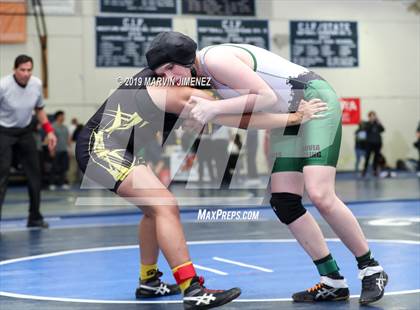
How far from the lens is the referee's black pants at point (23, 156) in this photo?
8.23 meters

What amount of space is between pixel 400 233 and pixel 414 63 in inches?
633

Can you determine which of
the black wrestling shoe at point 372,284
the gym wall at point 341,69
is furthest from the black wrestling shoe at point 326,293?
the gym wall at point 341,69

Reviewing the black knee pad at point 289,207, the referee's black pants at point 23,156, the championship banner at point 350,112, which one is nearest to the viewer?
the black knee pad at point 289,207

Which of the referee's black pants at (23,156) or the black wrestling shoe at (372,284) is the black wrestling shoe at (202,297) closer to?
the black wrestling shoe at (372,284)

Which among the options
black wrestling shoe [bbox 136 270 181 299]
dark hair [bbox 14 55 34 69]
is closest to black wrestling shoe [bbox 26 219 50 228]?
dark hair [bbox 14 55 34 69]

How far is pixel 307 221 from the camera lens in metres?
4.50

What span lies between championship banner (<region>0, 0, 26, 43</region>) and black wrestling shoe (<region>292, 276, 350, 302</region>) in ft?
48.6

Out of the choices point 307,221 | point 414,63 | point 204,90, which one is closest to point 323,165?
point 307,221

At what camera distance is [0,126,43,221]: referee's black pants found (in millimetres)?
8234

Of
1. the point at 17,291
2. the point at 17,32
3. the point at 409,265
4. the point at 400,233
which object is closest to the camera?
the point at 17,291

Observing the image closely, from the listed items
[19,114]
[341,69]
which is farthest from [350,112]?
[19,114]

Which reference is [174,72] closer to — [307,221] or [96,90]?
[307,221]

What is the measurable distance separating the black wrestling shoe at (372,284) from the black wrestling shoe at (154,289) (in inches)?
42.3

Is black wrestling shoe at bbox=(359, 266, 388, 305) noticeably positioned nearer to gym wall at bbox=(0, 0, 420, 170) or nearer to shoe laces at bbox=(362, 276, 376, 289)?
shoe laces at bbox=(362, 276, 376, 289)
